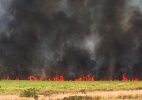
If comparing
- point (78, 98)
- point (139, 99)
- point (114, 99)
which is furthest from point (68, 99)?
point (139, 99)

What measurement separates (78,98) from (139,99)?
9348mm

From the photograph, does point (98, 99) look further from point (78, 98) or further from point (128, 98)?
point (128, 98)

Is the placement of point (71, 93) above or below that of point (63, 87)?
below

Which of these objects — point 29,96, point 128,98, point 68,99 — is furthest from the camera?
point 29,96

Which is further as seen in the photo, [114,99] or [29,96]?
[29,96]

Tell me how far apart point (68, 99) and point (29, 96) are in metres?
12.8

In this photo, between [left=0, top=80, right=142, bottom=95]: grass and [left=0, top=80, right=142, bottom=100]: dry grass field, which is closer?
[left=0, top=80, right=142, bottom=100]: dry grass field

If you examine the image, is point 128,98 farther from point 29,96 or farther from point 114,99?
point 29,96

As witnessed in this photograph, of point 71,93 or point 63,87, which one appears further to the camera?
point 63,87

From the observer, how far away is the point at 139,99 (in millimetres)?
57844

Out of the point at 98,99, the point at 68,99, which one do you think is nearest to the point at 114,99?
the point at 98,99

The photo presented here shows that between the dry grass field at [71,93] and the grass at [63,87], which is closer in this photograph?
the dry grass field at [71,93]

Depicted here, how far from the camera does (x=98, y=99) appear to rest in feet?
186

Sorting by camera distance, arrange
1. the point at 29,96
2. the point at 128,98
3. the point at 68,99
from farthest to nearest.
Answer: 1. the point at 29,96
2. the point at 128,98
3. the point at 68,99
